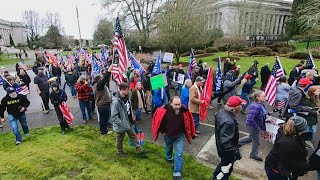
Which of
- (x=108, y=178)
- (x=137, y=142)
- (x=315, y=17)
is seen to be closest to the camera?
(x=108, y=178)

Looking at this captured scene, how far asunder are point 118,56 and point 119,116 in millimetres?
2305

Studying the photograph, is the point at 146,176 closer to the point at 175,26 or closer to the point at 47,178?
the point at 47,178

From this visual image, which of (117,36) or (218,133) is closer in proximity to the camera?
(218,133)

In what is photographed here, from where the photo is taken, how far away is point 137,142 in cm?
588

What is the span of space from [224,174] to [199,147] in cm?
221

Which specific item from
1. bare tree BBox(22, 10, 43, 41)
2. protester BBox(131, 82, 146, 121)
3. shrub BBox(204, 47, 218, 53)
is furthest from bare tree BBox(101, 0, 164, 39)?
bare tree BBox(22, 10, 43, 41)

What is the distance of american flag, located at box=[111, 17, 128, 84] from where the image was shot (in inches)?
279

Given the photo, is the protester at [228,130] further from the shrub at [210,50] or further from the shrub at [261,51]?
the shrub at [210,50]

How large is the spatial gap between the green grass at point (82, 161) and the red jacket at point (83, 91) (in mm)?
1671

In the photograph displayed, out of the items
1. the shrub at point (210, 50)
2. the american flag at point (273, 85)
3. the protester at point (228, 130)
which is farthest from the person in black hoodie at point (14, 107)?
the shrub at point (210, 50)

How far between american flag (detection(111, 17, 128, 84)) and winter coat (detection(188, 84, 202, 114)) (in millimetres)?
2055

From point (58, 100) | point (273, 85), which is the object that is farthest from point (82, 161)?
point (273, 85)

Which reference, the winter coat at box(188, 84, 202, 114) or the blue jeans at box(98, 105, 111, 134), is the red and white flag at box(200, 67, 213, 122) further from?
the blue jeans at box(98, 105, 111, 134)

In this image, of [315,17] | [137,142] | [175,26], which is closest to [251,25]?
[315,17]
